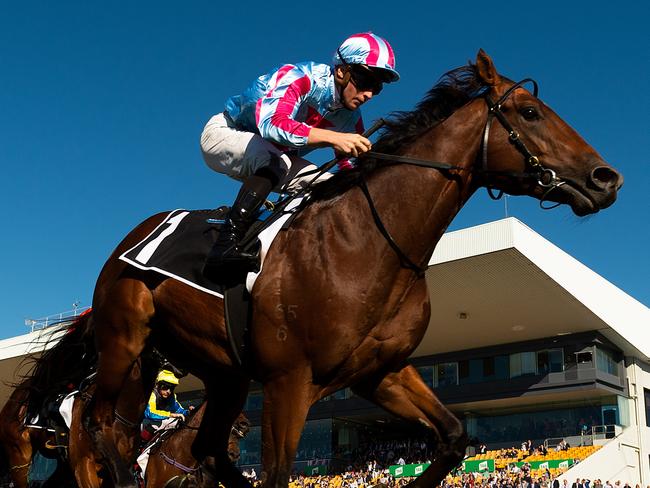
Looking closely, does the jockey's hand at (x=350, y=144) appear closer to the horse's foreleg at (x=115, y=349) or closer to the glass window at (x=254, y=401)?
the horse's foreleg at (x=115, y=349)

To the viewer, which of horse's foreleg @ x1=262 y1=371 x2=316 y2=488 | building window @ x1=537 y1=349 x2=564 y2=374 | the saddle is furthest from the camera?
building window @ x1=537 y1=349 x2=564 y2=374

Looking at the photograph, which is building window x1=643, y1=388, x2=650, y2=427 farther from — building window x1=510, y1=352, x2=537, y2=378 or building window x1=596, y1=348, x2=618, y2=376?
building window x1=510, y1=352, x2=537, y2=378

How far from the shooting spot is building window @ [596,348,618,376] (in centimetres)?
3006

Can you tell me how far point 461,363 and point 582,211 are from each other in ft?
99.6

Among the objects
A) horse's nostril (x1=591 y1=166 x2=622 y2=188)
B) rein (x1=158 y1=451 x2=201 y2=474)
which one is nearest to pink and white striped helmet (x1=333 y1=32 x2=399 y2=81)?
horse's nostril (x1=591 y1=166 x2=622 y2=188)

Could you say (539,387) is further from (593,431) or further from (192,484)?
(192,484)

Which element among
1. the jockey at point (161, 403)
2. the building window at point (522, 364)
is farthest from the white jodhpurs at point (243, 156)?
the building window at point (522, 364)

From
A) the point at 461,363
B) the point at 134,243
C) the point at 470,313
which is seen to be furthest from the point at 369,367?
the point at 461,363

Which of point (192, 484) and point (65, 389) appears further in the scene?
point (65, 389)

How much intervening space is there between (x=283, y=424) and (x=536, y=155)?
1.88 m

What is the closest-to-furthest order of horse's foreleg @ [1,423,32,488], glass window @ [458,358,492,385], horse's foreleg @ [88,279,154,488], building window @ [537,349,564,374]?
horse's foreleg @ [88,279,154,488] < horse's foreleg @ [1,423,32,488] < building window @ [537,349,564,374] < glass window @ [458,358,492,385]

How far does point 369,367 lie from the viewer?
4.14 metres

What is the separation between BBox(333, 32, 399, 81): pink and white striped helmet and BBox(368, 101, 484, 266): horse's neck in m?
0.52

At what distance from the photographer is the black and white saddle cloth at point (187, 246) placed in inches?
177
